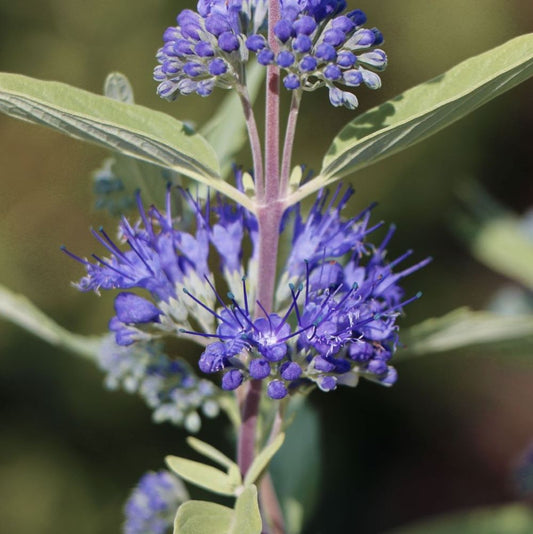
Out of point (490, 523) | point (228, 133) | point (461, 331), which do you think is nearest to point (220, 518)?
point (461, 331)

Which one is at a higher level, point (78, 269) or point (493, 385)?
point (493, 385)

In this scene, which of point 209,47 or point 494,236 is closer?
point 209,47

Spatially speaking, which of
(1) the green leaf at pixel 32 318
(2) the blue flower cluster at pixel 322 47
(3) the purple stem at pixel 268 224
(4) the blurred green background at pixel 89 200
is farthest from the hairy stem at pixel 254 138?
(4) the blurred green background at pixel 89 200

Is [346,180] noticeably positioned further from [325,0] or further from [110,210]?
[325,0]

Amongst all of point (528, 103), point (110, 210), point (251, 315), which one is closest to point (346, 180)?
point (528, 103)

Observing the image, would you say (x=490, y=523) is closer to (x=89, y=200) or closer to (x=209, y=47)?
(x=209, y=47)

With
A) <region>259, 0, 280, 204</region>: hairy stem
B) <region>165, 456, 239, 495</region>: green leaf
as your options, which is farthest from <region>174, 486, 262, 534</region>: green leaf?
<region>259, 0, 280, 204</region>: hairy stem
